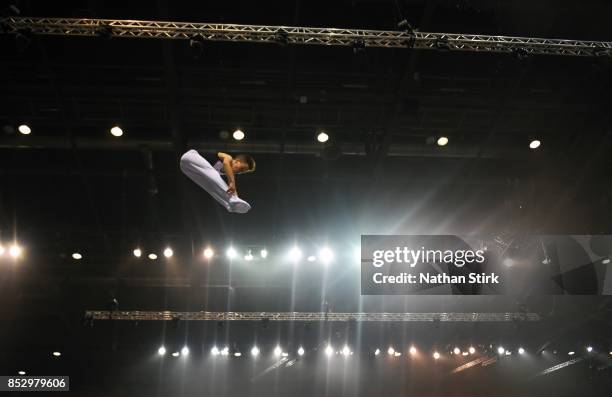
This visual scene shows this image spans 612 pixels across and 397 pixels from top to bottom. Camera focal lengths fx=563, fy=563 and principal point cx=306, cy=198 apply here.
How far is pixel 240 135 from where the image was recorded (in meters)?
8.53

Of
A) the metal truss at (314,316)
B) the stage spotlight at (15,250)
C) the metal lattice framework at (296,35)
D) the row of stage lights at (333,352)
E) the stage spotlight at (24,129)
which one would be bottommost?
the row of stage lights at (333,352)

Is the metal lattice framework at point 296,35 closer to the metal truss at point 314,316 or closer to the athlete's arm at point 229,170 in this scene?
the athlete's arm at point 229,170

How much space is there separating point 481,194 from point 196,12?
5.73 m

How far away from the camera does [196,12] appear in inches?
297

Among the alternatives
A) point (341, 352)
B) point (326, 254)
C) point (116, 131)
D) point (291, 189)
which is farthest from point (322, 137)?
point (341, 352)

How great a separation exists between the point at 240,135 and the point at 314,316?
14.8 ft

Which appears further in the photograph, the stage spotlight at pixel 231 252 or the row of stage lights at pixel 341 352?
the row of stage lights at pixel 341 352

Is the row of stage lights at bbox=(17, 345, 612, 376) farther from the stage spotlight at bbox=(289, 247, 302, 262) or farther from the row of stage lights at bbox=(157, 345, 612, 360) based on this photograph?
the stage spotlight at bbox=(289, 247, 302, 262)

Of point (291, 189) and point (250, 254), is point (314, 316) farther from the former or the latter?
point (291, 189)

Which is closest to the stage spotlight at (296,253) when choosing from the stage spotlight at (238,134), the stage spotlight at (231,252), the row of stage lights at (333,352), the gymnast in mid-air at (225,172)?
the stage spotlight at (231,252)

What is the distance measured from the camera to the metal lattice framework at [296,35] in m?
6.62

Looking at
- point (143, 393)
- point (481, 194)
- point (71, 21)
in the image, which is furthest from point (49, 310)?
point (481, 194)

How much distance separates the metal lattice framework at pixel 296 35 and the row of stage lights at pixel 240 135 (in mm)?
1886

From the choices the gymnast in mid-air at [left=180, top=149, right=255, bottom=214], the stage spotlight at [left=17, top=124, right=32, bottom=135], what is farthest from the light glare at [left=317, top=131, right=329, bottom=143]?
the stage spotlight at [left=17, top=124, right=32, bottom=135]
